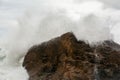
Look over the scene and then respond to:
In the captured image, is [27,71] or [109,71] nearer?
[109,71]

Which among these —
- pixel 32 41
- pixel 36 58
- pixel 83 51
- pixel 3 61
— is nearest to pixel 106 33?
pixel 83 51

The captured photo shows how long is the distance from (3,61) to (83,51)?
574 cm

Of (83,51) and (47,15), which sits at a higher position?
(47,15)

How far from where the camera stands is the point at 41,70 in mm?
12047

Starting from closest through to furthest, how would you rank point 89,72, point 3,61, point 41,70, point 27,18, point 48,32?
point 89,72, point 41,70, point 48,32, point 3,61, point 27,18

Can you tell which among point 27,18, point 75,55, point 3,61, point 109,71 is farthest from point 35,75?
point 27,18

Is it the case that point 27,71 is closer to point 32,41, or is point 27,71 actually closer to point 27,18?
point 32,41

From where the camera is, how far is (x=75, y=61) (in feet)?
37.2

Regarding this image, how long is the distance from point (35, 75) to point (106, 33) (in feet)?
10.1

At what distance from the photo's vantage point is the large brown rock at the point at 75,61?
11109 mm

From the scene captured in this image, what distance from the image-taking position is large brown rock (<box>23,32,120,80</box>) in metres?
11.1

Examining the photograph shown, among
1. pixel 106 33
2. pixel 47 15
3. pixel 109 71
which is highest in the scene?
pixel 47 15

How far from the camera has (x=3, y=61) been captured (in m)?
16.1

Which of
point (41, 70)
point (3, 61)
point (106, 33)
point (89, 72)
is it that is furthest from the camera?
point (3, 61)
